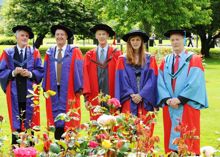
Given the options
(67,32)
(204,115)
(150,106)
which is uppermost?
(67,32)

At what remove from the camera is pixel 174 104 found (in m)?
5.30

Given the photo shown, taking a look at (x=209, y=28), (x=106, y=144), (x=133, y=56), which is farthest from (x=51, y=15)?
(x=106, y=144)

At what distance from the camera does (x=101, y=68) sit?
6.09m

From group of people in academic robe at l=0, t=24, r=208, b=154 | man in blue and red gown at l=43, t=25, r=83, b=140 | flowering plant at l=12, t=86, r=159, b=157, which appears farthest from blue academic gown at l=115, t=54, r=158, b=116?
flowering plant at l=12, t=86, r=159, b=157

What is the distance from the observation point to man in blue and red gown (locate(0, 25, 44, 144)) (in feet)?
Result: 19.8

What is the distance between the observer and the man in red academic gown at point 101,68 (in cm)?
606

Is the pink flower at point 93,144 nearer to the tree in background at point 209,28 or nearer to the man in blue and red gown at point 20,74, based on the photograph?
the man in blue and red gown at point 20,74

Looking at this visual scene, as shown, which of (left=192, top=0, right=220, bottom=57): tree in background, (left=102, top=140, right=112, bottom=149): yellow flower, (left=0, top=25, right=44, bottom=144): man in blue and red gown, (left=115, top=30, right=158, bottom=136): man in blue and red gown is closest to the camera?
(left=102, top=140, right=112, bottom=149): yellow flower

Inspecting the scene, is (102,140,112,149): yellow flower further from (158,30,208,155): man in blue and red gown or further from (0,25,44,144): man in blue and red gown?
(0,25,44,144): man in blue and red gown

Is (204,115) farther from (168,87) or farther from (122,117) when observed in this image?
(122,117)

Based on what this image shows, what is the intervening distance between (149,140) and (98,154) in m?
0.33

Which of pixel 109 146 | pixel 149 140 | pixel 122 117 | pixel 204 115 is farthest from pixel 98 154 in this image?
pixel 204 115

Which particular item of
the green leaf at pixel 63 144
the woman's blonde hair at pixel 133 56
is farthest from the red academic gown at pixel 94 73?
the green leaf at pixel 63 144

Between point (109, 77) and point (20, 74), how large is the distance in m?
1.16
